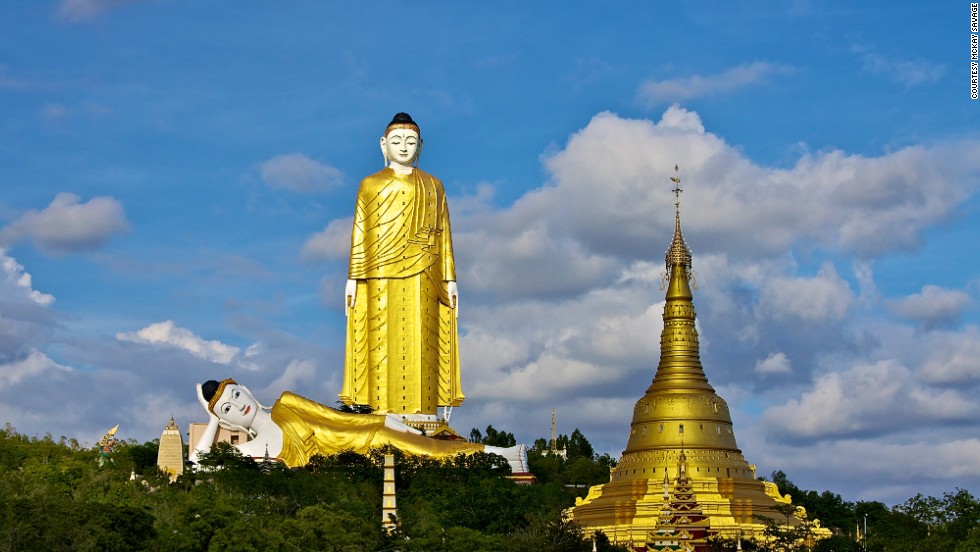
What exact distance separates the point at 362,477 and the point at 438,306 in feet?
29.6

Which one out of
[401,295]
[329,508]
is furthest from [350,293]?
[329,508]

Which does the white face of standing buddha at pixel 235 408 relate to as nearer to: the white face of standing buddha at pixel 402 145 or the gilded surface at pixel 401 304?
the gilded surface at pixel 401 304

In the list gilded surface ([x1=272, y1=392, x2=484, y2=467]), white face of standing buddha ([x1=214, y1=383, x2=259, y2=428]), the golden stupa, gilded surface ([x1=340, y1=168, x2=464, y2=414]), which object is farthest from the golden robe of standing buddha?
the golden stupa

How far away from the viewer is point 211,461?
55.9 m

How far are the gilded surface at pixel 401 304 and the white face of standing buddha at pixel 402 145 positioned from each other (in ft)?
1.83

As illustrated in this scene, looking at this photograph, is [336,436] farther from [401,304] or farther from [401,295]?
[401,295]

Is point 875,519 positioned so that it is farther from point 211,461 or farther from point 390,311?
point 211,461

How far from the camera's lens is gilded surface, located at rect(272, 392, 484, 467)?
2269 inches

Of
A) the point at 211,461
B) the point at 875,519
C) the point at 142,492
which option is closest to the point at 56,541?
the point at 142,492

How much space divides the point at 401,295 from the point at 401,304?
31 cm

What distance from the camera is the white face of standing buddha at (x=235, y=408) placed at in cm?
5866

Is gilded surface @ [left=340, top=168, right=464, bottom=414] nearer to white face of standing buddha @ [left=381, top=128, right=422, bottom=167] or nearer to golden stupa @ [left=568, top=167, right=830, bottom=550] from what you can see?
white face of standing buddha @ [left=381, top=128, right=422, bottom=167]

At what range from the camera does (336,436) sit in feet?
190

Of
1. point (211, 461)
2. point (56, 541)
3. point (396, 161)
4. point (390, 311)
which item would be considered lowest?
point (56, 541)
